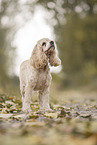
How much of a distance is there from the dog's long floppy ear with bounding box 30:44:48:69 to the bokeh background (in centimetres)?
1552

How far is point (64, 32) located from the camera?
2686 cm

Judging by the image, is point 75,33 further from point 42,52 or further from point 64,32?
point 42,52

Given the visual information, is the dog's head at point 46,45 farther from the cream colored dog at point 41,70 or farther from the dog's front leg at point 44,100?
the dog's front leg at point 44,100

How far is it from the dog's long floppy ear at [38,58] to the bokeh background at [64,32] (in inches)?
611

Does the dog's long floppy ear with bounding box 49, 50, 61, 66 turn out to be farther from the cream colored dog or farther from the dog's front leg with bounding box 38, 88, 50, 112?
the dog's front leg with bounding box 38, 88, 50, 112

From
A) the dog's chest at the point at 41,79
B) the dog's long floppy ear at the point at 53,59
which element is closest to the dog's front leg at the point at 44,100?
the dog's chest at the point at 41,79

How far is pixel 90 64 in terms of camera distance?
22.9 metres

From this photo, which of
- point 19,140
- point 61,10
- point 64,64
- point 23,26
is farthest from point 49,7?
point 19,140

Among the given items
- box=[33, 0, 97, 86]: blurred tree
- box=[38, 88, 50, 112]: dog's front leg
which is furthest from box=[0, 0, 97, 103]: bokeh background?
box=[38, 88, 50, 112]: dog's front leg

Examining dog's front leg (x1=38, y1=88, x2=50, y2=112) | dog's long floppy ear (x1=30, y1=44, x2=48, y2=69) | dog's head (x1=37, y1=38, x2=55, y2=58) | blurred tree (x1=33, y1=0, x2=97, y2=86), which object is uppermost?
blurred tree (x1=33, y1=0, x2=97, y2=86)

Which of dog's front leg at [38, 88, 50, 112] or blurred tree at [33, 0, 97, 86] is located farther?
blurred tree at [33, 0, 97, 86]

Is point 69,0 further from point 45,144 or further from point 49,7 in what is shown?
point 45,144

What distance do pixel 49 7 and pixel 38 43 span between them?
22128 mm

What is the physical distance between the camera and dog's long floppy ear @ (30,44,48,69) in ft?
17.7
